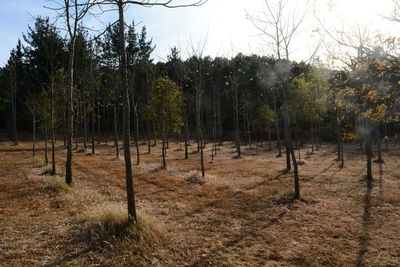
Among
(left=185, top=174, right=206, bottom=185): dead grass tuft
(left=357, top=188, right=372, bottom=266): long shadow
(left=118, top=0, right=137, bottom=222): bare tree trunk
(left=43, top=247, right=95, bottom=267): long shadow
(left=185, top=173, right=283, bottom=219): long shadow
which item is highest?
(left=118, top=0, right=137, bottom=222): bare tree trunk

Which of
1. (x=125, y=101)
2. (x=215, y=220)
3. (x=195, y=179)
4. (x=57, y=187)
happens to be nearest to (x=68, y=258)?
(x=125, y=101)

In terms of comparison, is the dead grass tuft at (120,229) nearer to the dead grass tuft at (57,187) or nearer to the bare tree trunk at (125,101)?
the bare tree trunk at (125,101)

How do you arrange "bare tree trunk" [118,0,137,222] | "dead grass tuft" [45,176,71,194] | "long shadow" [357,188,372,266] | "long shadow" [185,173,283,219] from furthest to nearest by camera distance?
"dead grass tuft" [45,176,71,194] → "long shadow" [185,173,283,219] → "bare tree trunk" [118,0,137,222] → "long shadow" [357,188,372,266]

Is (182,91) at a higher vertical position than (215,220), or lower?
higher

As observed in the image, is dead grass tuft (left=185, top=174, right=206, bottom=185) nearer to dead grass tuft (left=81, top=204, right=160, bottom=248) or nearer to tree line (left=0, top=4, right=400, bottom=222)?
tree line (left=0, top=4, right=400, bottom=222)

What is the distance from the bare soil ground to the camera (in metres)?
5.20

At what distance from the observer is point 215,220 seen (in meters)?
7.71

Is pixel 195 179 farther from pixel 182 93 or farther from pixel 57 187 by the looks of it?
pixel 182 93

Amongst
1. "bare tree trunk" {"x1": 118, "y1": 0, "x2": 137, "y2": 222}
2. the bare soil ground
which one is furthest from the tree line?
the bare soil ground

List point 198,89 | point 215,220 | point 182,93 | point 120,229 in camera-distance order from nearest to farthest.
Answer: point 120,229
point 215,220
point 198,89
point 182,93

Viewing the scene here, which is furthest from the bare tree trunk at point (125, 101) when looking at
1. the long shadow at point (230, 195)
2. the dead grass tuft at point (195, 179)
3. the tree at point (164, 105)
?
the tree at point (164, 105)

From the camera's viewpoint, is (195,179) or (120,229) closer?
(120,229)

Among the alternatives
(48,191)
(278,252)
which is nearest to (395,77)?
(278,252)

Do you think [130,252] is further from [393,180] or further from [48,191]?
[393,180]
